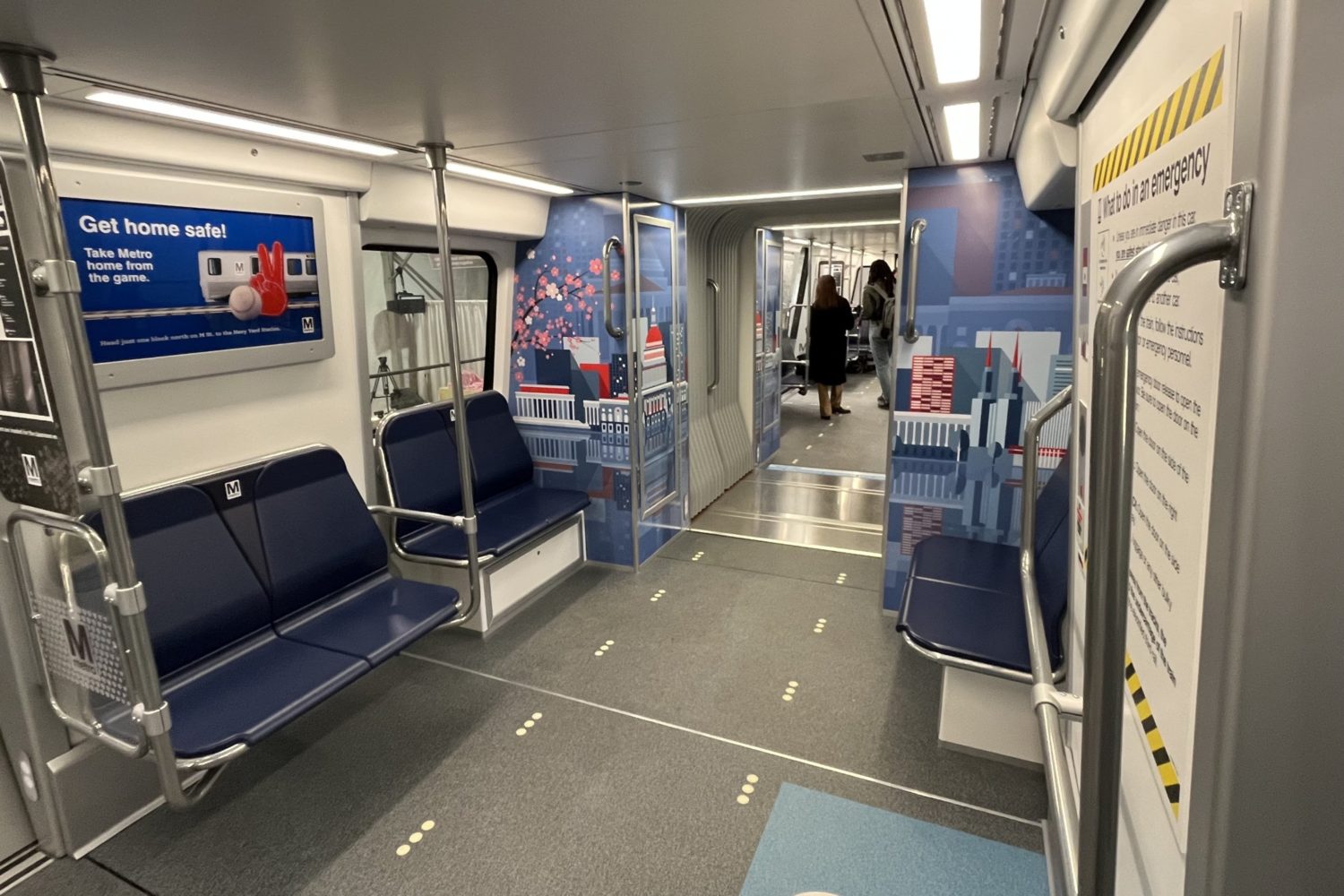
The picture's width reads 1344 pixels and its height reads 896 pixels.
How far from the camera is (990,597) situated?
2.95 metres

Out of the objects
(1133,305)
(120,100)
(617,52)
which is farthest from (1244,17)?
(120,100)

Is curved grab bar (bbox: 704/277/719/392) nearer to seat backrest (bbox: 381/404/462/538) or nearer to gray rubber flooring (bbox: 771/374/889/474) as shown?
gray rubber flooring (bbox: 771/374/889/474)

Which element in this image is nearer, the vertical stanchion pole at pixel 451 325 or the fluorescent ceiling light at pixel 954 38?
the fluorescent ceiling light at pixel 954 38

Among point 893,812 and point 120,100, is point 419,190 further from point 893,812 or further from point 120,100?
point 893,812

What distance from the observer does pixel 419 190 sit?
12.0 feet

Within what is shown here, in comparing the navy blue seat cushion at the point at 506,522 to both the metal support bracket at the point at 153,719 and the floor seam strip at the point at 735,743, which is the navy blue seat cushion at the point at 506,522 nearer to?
the floor seam strip at the point at 735,743

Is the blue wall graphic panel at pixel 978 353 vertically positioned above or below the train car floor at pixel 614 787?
above

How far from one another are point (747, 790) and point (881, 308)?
6.21 metres

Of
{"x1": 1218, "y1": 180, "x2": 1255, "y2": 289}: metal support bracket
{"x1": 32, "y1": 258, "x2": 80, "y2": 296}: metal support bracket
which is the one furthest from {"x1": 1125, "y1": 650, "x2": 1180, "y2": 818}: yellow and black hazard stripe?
{"x1": 32, "y1": 258, "x2": 80, "y2": 296}: metal support bracket

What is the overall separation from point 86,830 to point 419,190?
2979 mm

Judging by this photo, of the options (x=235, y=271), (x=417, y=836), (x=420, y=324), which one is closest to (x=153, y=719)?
(x=417, y=836)

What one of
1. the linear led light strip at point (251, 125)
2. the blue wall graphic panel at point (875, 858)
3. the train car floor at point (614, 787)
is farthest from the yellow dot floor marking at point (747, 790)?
the linear led light strip at point (251, 125)

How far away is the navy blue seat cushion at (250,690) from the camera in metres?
2.21

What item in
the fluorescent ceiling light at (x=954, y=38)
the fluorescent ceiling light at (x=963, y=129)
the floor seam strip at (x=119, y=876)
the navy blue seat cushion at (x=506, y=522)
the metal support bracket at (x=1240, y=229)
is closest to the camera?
the metal support bracket at (x=1240, y=229)
